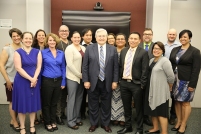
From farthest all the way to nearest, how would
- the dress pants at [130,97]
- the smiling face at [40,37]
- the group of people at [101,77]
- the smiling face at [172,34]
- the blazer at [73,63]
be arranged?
the smiling face at [172,34] → the smiling face at [40,37] → the blazer at [73,63] → the dress pants at [130,97] → the group of people at [101,77]

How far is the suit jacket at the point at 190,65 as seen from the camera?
3.01 meters

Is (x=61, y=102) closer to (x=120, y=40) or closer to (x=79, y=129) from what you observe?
(x=79, y=129)

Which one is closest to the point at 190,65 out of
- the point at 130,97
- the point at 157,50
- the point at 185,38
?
the point at 185,38

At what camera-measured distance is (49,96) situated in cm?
309

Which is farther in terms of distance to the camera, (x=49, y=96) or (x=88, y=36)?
(x=88, y=36)

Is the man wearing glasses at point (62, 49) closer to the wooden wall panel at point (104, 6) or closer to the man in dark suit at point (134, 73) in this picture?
the man in dark suit at point (134, 73)

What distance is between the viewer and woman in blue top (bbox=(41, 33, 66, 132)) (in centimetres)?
303

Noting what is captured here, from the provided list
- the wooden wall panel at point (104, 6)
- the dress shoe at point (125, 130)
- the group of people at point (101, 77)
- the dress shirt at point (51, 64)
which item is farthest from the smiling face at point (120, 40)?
the wooden wall panel at point (104, 6)

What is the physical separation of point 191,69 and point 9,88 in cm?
271

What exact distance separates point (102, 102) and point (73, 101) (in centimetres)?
46

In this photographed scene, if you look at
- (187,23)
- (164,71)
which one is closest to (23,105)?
(164,71)

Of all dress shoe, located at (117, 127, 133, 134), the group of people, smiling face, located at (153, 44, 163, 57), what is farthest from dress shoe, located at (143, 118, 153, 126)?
smiling face, located at (153, 44, 163, 57)

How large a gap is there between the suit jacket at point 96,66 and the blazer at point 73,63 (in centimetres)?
17

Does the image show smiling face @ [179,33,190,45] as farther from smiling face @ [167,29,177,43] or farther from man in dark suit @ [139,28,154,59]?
man in dark suit @ [139,28,154,59]
